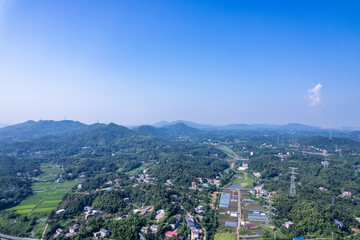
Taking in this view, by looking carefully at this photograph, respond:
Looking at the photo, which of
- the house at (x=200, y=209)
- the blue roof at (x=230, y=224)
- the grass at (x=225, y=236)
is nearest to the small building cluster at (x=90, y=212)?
the house at (x=200, y=209)

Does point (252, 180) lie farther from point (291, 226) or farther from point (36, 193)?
point (36, 193)

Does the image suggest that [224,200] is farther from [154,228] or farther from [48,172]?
[48,172]

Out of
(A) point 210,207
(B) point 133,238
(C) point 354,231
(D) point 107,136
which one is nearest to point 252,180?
(A) point 210,207

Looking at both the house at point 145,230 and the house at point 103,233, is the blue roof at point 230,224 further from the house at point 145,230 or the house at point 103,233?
the house at point 103,233

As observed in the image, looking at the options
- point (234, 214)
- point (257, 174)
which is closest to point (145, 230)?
point (234, 214)

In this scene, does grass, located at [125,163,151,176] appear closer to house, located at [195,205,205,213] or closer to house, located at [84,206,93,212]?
house, located at [84,206,93,212]

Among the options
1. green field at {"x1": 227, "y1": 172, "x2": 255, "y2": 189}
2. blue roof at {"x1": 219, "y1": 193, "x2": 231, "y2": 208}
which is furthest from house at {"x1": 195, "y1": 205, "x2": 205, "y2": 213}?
green field at {"x1": 227, "y1": 172, "x2": 255, "y2": 189}
